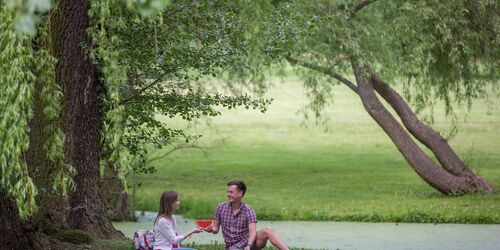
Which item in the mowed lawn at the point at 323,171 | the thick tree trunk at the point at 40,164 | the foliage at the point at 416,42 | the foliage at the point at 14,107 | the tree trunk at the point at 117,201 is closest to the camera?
the foliage at the point at 14,107

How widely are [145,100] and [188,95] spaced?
50 cm

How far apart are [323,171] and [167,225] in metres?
19.9


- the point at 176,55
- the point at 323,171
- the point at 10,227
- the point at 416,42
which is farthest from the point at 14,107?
the point at 323,171

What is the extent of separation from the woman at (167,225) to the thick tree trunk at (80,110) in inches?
67.0

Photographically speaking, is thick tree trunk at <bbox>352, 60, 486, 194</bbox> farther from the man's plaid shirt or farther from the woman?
the woman

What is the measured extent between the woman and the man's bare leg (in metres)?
0.74

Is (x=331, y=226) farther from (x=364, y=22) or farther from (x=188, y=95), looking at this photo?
(x=188, y=95)

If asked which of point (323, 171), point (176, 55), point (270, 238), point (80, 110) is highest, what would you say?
point (176, 55)

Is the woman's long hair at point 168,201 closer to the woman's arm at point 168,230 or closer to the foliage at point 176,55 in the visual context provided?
the woman's arm at point 168,230

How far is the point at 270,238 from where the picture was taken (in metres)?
10.1

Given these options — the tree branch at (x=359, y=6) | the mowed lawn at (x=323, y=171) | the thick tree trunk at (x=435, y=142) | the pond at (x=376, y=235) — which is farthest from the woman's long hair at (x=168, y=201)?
the thick tree trunk at (x=435, y=142)

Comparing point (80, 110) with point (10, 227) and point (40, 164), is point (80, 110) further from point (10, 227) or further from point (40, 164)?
point (10, 227)

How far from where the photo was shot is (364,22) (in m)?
20.1

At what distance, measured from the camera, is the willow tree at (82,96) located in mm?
8039
